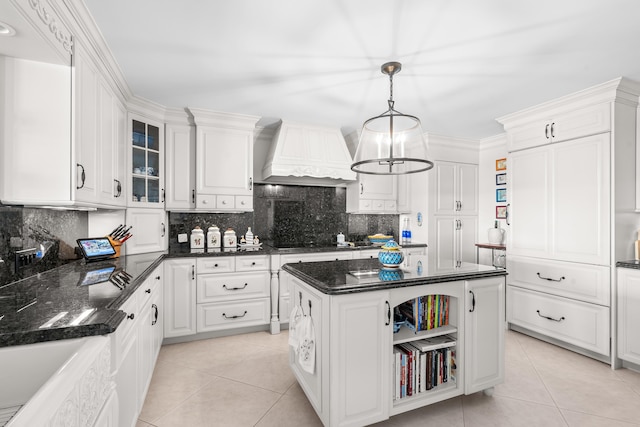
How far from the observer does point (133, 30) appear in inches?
75.0

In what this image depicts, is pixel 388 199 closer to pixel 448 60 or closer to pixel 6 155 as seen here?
pixel 448 60

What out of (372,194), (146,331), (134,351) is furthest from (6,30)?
(372,194)

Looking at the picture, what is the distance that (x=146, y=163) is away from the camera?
10.1 feet

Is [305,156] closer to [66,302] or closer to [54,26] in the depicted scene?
[54,26]

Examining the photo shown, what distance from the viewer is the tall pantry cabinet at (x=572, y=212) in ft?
8.61

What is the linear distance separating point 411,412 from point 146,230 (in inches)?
112

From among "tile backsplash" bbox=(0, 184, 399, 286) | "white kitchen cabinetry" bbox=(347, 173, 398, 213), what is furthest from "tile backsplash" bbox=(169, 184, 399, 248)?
"white kitchen cabinetry" bbox=(347, 173, 398, 213)

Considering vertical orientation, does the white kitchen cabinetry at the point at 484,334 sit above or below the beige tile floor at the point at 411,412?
above

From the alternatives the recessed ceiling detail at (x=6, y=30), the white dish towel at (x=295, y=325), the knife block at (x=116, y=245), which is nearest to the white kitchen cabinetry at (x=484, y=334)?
the white dish towel at (x=295, y=325)

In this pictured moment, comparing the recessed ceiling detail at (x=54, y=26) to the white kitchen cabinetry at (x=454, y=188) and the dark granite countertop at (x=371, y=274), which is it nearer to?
the dark granite countertop at (x=371, y=274)

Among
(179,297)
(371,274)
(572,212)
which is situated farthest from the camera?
(179,297)

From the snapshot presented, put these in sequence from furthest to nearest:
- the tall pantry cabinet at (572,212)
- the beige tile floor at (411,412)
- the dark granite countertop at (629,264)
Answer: the tall pantry cabinet at (572,212)
the dark granite countertop at (629,264)
the beige tile floor at (411,412)

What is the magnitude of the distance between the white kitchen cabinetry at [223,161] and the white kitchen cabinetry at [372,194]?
57.2 inches

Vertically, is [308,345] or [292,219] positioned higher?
[292,219]
